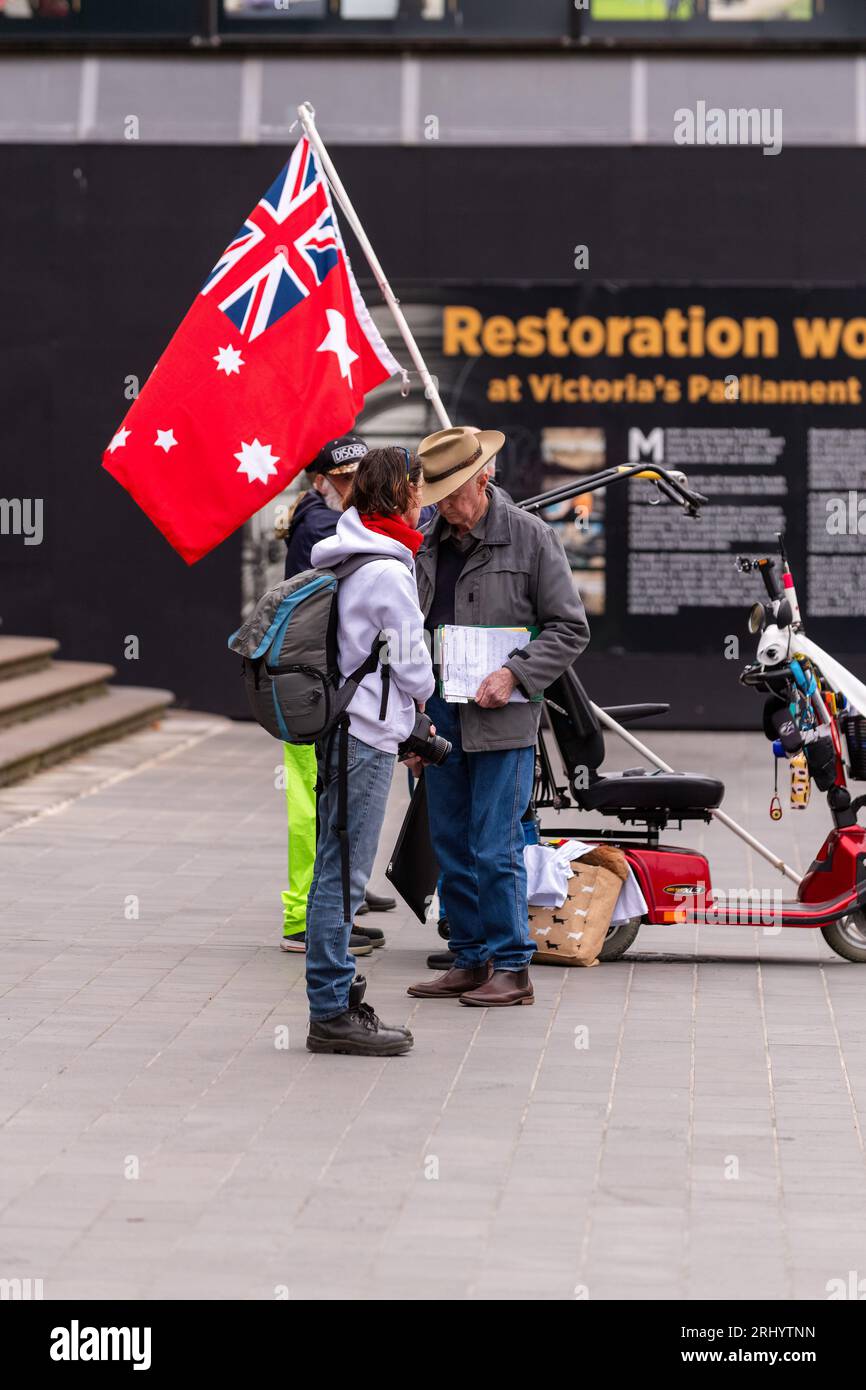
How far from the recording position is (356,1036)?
21.1 feet

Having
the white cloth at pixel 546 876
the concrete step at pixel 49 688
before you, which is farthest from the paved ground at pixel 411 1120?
the concrete step at pixel 49 688

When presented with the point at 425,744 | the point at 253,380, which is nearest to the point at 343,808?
the point at 425,744

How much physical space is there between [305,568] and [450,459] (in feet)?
3.70

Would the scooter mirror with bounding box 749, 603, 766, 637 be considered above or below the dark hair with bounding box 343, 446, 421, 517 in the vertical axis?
below

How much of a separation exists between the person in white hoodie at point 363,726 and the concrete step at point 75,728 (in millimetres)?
6080

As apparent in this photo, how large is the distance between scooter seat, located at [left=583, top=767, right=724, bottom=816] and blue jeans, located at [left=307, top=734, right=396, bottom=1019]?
5.10 feet

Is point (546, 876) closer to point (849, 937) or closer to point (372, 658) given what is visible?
point (849, 937)

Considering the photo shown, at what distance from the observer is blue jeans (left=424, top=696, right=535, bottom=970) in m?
7.08

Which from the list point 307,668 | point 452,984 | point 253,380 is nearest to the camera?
point 307,668

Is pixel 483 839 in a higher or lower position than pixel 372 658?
lower

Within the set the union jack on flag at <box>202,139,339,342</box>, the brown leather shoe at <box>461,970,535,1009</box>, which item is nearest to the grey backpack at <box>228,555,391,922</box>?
the brown leather shoe at <box>461,970,535,1009</box>

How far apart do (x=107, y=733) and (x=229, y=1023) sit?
7.88m

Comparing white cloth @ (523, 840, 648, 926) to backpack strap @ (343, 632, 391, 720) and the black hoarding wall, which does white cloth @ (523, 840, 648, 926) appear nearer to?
backpack strap @ (343, 632, 391, 720)
